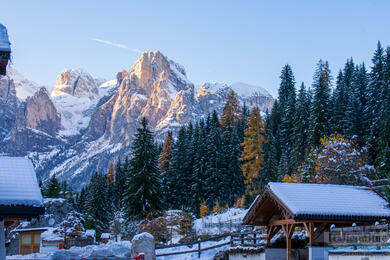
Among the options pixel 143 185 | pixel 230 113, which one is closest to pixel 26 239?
pixel 143 185

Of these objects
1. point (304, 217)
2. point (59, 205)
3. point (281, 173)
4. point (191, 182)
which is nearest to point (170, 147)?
point (191, 182)

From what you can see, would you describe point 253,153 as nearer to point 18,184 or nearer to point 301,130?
point 301,130

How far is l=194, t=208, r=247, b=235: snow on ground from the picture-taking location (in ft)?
130

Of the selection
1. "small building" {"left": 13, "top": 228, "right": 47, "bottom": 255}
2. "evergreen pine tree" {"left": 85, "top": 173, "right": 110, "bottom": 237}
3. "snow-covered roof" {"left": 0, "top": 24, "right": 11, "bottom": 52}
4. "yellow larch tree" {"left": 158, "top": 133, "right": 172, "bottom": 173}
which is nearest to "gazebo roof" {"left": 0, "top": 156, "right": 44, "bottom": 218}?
"snow-covered roof" {"left": 0, "top": 24, "right": 11, "bottom": 52}

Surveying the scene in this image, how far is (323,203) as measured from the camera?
18.2 m

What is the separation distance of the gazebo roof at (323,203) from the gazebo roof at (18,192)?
966 cm

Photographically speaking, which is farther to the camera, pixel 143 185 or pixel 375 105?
pixel 375 105

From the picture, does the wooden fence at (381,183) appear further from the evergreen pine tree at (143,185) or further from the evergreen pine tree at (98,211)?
the evergreen pine tree at (98,211)

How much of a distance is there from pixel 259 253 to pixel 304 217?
5621 mm

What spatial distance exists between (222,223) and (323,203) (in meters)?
24.0

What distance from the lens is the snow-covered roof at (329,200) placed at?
58.1 ft

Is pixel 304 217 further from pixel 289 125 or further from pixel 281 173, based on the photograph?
pixel 289 125

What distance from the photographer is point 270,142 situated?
207 ft

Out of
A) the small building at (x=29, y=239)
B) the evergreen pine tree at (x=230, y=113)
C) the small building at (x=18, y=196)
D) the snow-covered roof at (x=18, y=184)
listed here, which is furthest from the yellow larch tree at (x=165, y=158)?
the small building at (x=18, y=196)
